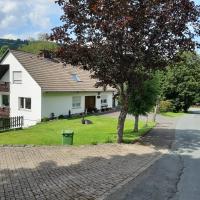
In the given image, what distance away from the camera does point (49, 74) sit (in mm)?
36594

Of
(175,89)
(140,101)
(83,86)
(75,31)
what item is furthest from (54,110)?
(175,89)

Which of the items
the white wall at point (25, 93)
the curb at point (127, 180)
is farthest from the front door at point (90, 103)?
the curb at point (127, 180)

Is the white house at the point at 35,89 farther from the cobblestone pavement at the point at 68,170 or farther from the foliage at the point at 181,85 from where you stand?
the foliage at the point at 181,85

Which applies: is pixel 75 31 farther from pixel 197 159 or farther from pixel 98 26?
pixel 197 159

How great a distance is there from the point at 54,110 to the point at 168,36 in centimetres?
2019

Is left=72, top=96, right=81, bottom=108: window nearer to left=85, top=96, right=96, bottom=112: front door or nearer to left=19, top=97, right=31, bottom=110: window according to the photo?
left=85, top=96, right=96, bottom=112: front door

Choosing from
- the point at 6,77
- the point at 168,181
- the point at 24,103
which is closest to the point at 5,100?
the point at 6,77

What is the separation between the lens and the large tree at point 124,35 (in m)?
16.1

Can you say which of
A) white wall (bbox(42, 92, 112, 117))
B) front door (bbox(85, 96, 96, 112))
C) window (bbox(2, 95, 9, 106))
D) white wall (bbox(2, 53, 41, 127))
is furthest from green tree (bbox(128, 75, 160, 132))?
window (bbox(2, 95, 9, 106))

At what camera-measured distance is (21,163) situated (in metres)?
12.9

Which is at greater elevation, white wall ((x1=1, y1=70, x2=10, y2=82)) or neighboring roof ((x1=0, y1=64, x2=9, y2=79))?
neighboring roof ((x1=0, y1=64, x2=9, y2=79))

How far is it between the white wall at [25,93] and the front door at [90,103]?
9210 mm

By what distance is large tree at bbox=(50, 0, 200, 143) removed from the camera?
16.1 m

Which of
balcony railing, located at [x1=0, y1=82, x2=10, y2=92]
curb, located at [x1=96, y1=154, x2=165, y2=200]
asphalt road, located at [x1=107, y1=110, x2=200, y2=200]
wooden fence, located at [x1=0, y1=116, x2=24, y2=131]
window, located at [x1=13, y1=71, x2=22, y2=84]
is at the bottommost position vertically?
asphalt road, located at [x1=107, y1=110, x2=200, y2=200]
